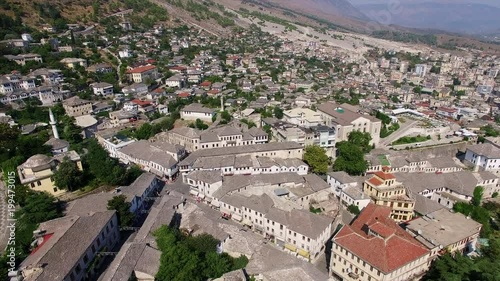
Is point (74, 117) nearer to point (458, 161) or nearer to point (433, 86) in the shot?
point (458, 161)

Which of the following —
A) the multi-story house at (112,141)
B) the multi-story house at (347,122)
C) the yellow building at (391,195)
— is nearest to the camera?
the yellow building at (391,195)

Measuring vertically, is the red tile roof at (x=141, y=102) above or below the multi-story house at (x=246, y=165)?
above

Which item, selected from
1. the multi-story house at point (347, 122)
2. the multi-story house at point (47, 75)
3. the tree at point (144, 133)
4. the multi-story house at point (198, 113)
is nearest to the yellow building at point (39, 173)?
the tree at point (144, 133)

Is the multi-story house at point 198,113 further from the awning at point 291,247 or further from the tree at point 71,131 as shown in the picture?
the awning at point 291,247

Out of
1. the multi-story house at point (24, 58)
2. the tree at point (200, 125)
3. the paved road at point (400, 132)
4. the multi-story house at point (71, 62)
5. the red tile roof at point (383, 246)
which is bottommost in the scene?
the paved road at point (400, 132)

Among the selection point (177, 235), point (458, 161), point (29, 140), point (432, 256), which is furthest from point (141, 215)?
point (458, 161)

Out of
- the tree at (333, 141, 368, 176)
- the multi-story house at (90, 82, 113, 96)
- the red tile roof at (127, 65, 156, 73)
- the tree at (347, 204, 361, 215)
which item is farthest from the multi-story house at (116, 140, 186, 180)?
the red tile roof at (127, 65, 156, 73)
